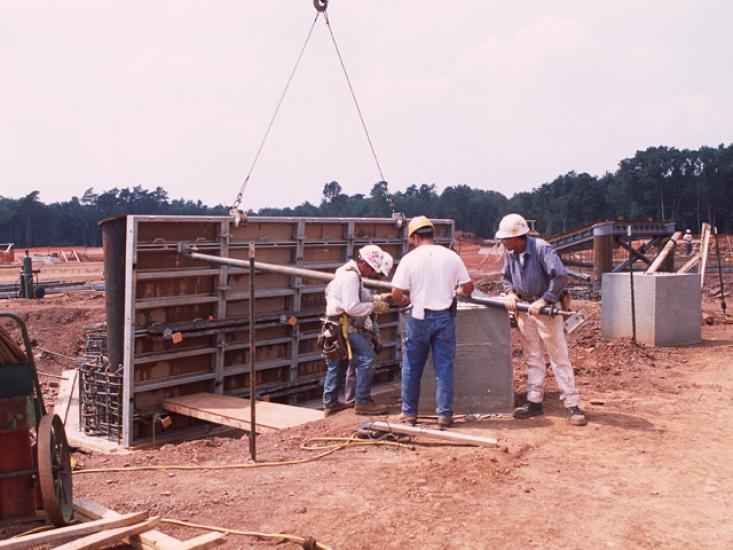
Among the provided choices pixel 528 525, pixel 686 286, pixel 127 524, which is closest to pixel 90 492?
pixel 127 524

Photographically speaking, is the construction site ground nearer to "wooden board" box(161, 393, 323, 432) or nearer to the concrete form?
the concrete form

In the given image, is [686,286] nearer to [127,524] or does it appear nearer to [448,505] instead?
[448,505]

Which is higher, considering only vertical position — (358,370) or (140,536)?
(358,370)

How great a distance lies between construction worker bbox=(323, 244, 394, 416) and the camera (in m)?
8.24

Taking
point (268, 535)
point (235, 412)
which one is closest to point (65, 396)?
point (235, 412)

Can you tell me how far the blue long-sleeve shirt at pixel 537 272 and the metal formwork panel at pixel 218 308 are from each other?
4.57 metres

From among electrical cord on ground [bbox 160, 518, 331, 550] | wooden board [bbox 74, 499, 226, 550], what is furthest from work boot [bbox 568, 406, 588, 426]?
wooden board [bbox 74, 499, 226, 550]

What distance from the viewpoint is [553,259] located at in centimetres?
729

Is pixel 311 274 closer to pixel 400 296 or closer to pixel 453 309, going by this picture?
pixel 400 296

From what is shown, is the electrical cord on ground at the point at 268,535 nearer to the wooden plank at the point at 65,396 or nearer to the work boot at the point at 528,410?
the work boot at the point at 528,410

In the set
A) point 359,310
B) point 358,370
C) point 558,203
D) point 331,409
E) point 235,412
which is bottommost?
point 235,412

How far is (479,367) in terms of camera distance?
7910 mm

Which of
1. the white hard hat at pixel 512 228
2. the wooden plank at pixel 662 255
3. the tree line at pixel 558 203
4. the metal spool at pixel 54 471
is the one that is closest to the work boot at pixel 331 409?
the white hard hat at pixel 512 228

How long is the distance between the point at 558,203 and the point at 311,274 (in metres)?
75.3
